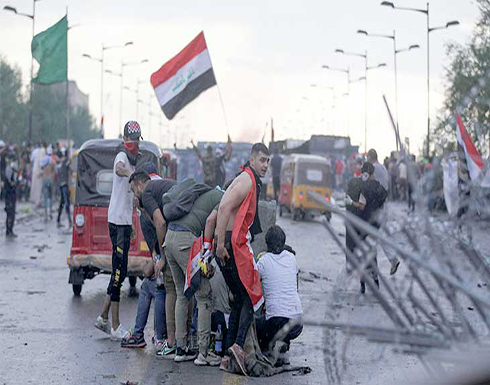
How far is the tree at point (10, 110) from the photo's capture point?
9162 centimetres

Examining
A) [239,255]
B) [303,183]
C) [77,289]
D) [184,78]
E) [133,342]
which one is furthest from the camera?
[303,183]

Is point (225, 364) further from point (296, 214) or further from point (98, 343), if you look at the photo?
point (296, 214)

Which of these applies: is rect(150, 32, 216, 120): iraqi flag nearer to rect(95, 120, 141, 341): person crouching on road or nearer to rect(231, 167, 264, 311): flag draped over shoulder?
rect(95, 120, 141, 341): person crouching on road

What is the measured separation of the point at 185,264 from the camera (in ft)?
28.8

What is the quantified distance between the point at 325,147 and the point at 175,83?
173ft

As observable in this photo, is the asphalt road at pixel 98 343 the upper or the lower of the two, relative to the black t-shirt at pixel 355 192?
lower

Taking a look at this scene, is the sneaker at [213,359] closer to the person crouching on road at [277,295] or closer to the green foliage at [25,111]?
the person crouching on road at [277,295]

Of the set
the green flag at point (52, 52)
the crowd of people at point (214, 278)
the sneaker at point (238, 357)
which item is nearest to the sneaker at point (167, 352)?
the crowd of people at point (214, 278)

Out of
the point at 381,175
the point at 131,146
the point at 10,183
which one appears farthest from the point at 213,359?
the point at 10,183

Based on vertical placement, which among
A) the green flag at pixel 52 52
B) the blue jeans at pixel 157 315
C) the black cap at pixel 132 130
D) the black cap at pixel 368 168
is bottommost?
the blue jeans at pixel 157 315

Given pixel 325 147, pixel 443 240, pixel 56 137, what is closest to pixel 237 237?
pixel 443 240

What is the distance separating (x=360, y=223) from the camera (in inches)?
114

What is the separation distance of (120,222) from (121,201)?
212 mm

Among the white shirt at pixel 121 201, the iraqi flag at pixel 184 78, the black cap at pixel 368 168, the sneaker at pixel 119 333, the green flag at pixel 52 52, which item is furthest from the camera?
the green flag at pixel 52 52
